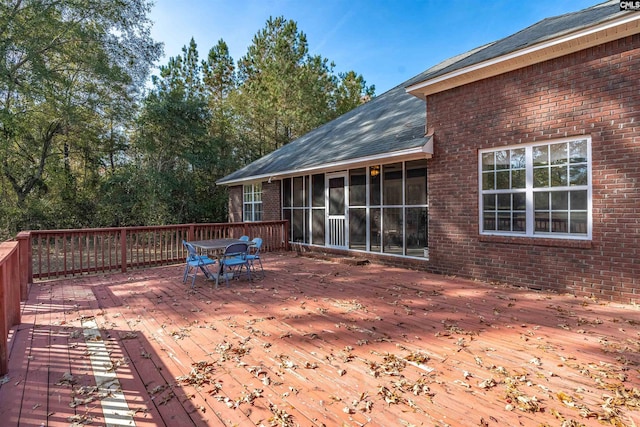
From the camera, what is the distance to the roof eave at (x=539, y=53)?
4691 millimetres

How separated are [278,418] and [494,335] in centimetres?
271

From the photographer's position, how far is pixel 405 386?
266 cm

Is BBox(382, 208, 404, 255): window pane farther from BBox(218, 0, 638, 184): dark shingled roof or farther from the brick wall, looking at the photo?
BBox(218, 0, 638, 184): dark shingled roof

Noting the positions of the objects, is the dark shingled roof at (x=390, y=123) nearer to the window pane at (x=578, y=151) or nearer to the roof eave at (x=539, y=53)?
the roof eave at (x=539, y=53)

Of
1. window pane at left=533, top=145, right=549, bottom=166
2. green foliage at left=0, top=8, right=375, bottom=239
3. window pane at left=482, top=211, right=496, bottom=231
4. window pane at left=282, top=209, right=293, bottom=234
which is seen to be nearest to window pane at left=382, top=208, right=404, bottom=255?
window pane at left=482, top=211, right=496, bottom=231

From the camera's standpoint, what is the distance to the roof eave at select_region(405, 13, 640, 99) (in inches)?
185

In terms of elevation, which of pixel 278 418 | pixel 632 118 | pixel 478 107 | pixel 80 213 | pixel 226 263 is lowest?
pixel 278 418

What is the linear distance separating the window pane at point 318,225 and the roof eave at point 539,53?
15.7 feet

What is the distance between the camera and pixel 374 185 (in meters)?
8.57

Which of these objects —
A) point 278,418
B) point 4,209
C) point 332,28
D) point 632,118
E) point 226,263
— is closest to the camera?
point 278,418

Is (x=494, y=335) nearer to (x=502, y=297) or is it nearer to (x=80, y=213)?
(x=502, y=297)

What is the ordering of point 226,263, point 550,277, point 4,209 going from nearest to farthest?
point 550,277, point 226,263, point 4,209

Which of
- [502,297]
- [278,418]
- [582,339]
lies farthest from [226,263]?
[582,339]

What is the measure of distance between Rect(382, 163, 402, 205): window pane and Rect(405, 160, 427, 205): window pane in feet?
0.73
